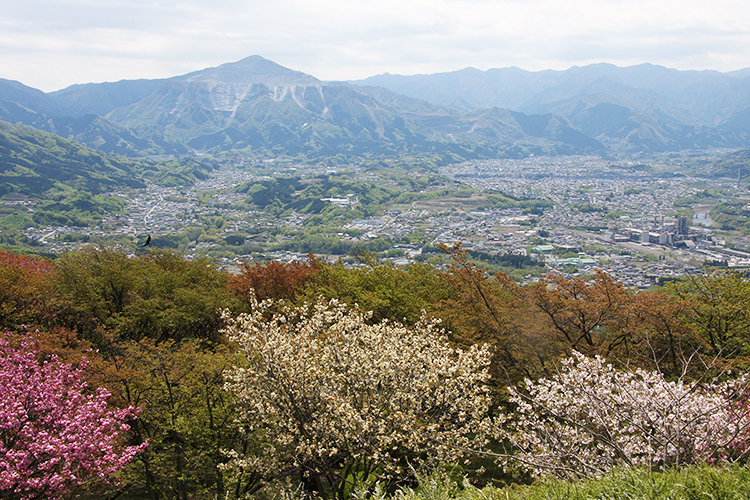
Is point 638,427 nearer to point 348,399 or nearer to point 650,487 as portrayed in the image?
point 650,487

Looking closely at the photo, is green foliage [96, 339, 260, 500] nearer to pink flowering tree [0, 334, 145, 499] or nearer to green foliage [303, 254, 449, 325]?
pink flowering tree [0, 334, 145, 499]

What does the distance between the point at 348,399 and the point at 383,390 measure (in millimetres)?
1202

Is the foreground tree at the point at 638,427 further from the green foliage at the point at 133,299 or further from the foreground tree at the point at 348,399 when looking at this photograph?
the green foliage at the point at 133,299

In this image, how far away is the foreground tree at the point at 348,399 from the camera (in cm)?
964

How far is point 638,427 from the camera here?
7715 mm

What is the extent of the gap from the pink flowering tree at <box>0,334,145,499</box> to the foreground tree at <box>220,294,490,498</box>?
2.99m

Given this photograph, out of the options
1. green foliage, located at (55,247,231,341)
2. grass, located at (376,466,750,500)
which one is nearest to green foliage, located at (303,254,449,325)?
green foliage, located at (55,247,231,341)

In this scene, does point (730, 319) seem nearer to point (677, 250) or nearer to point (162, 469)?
point (162, 469)

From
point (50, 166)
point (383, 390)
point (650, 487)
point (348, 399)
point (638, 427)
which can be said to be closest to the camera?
point (650, 487)

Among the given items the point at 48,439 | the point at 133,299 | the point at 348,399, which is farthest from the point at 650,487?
the point at 133,299

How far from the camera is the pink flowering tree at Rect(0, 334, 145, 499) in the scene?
28.1 feet

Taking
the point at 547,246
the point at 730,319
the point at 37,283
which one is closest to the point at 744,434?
the point at 730,319

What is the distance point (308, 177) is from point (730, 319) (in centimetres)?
14357

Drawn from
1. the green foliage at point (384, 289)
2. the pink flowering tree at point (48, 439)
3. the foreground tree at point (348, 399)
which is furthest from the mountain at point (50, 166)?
the foreground tree at point (348, 399)
